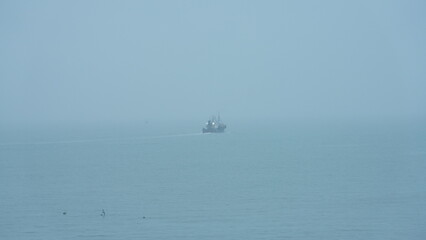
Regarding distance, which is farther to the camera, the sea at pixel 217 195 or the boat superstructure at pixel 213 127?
the boat superstructure at pixel 213 127

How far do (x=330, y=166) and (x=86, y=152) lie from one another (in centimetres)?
3044

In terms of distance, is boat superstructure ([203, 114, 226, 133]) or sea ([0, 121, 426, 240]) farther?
boat superstructure ([203, 114, 226, 133])

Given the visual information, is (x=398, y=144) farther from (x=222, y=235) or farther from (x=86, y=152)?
(x=222, y=235)

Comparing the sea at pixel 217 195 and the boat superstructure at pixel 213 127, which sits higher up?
the boat superstructure at pixel 213 127

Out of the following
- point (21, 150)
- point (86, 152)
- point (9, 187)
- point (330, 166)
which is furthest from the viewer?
point (21, 150)

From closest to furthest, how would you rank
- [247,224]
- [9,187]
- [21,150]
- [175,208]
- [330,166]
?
[247,224], [175,208], [9,187], [330,166], [21,150]

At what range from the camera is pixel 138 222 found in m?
32.4

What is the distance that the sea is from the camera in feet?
99.7

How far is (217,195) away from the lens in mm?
40031

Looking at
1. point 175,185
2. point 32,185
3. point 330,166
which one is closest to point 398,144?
point 330,166

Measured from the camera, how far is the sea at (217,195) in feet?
99.7

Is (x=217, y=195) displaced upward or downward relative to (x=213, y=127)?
downward

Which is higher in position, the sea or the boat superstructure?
the boat superstructure

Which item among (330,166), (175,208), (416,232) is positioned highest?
(330,166)
